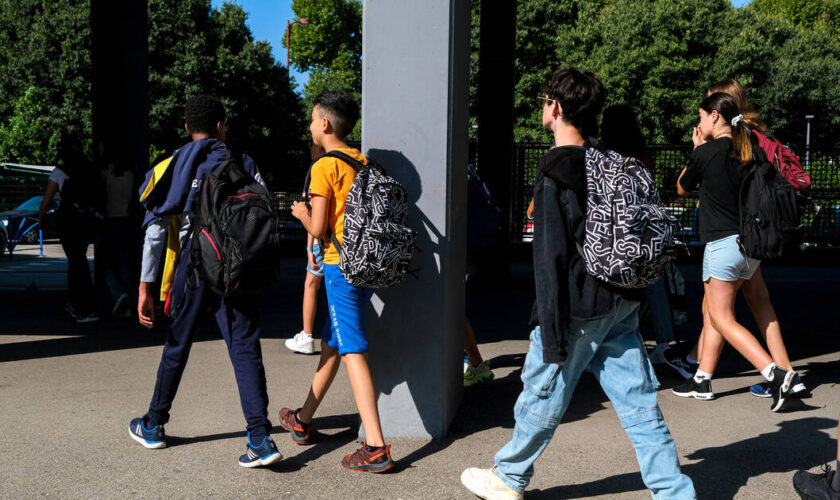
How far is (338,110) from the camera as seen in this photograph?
404cm

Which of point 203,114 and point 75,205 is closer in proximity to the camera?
point 203,114

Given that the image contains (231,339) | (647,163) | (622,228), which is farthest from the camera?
(647,163)

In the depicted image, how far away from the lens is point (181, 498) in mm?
3611

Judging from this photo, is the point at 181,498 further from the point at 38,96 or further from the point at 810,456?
the point at 38,96

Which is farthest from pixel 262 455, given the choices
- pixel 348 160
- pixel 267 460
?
pixel 348 160

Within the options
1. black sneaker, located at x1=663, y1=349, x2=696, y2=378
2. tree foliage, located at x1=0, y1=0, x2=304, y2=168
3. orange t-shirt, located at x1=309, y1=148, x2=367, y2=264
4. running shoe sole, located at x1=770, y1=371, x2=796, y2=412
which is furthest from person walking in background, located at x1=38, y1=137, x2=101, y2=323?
tree foliage, located at x1=0, y1=0, x2=304, y2=168

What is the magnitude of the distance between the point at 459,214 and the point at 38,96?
3218 centimetres

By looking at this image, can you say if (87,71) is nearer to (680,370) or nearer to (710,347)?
(680,370)

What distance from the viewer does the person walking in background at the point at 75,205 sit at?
775 cm

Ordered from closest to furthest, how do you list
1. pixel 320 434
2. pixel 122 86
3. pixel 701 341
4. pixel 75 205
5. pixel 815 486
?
pixel 815 486 < pixel 320 434 < pixel 701 341 < pixel 75 205 < pixel 122 86

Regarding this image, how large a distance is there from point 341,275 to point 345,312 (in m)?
0.18

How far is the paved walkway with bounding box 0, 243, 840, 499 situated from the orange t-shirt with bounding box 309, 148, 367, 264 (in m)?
1.11

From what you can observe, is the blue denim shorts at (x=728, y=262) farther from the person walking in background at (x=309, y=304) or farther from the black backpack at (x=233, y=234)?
the black backpack at (x=233, y=234)

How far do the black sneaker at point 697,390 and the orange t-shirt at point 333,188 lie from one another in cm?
263
